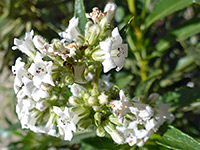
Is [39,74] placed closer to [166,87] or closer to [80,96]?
[80,96]

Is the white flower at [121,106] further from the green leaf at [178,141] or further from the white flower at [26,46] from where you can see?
the white flower at [26,46]

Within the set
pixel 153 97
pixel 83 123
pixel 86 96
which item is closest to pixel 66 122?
pixel 83 123

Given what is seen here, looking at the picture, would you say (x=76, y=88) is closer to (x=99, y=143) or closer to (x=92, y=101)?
(x=92, y=101)

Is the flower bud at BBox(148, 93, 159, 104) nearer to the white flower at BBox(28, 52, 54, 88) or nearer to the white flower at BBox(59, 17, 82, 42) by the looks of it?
the white flower at BBox(59, 17, 82, 42)

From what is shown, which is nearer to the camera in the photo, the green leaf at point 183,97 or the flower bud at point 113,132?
the flower bud at point 113,132

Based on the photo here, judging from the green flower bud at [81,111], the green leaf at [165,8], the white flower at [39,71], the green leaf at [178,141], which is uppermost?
the green leaf at [165,8]

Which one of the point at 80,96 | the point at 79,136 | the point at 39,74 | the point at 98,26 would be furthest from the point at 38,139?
the point at 98,26

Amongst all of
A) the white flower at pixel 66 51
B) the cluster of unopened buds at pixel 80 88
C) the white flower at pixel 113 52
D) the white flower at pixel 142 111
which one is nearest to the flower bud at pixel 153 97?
the cluster of unopened buds at pixel 80 88
